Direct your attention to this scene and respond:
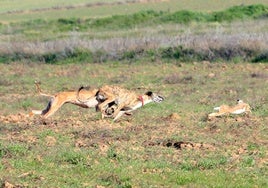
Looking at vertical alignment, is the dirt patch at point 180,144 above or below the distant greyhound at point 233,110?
above

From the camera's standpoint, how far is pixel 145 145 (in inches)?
504

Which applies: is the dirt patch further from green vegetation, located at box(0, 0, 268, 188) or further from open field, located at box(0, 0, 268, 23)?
open field, located at box(0, 0, 268, 23)

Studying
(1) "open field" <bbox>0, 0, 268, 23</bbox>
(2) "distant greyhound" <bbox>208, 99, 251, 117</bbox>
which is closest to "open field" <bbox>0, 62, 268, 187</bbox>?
(2) "distant greyhound" <bbox>208, 99, 251, 117</bbox>

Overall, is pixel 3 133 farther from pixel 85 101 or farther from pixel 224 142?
pixel 224 142

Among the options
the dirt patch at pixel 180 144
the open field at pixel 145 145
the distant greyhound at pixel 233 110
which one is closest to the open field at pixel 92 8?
the open field at pixel 145 145

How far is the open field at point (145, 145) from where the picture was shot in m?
10.5

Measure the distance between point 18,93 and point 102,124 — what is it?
8.76 m

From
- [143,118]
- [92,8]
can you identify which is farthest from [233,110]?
[92,8]

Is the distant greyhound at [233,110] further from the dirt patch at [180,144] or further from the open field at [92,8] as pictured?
the open field at [92,8]

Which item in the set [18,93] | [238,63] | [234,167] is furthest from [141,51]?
[234,167]

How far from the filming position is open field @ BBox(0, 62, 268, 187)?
1050 cm

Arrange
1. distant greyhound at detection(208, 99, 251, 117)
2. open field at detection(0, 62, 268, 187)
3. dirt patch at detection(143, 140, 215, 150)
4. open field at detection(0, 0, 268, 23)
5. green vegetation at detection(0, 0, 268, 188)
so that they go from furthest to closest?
open field at detection(0, 0, 268, 23), distant greyhound at detection(208, 99, 251, 117), dirt patch at detection(143, 140, 215, 150), green vegetation at detection(0, 0, 268, 188), open field at detection(0, 62, 268, 187)

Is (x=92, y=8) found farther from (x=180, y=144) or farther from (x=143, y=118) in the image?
(x=180, y=144)

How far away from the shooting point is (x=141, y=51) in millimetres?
32125
